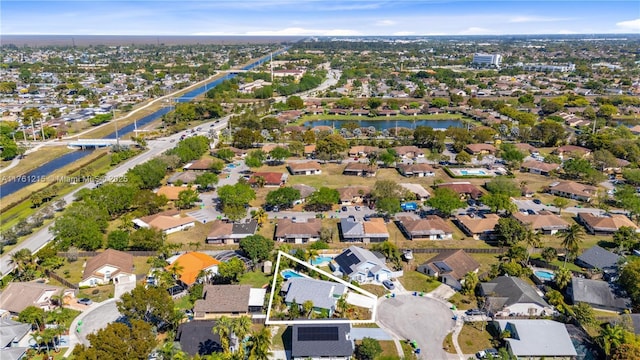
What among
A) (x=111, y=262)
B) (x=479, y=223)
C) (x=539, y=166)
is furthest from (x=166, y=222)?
(x=539, y=166)

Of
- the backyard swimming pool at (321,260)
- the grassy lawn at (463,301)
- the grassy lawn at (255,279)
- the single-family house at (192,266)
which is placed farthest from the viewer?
the backyard swimming pool at (321,260)

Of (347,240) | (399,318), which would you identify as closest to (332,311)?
(399,318)

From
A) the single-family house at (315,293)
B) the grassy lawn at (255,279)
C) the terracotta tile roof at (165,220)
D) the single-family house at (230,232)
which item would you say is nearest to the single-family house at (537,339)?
the single-family house at (315,293)

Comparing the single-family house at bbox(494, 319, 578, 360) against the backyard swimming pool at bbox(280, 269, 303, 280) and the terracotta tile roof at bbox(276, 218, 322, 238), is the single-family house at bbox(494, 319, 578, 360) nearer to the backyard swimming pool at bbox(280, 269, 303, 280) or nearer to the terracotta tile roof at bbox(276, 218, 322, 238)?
the backyard swimming pool at bbox(280, 269, 303, 280)

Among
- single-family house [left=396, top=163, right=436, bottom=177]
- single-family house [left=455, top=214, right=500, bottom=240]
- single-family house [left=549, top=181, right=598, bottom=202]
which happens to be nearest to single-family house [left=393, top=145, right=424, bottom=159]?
single-family house [left=396, top=163, right=436, bottom=177]

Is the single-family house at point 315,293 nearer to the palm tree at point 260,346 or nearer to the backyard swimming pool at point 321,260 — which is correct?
the backyard swimming pool at point 321,260
